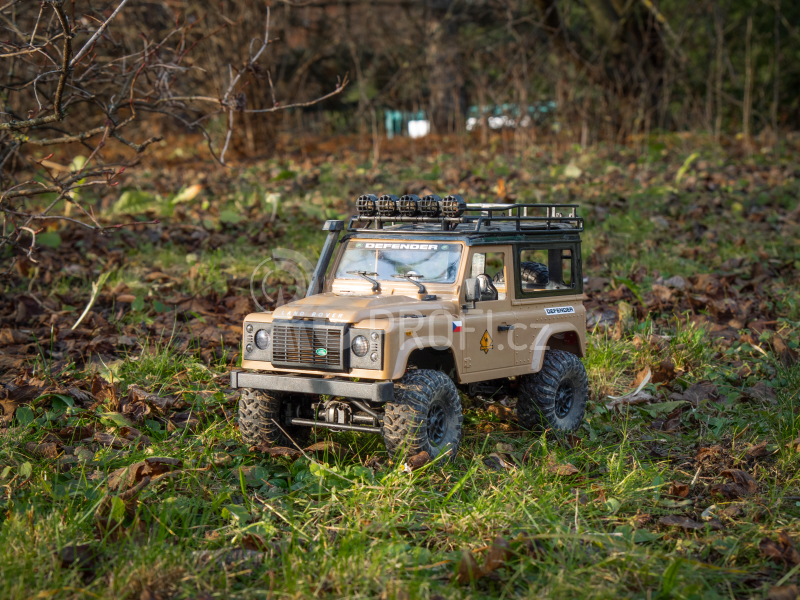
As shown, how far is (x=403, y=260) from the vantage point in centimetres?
559

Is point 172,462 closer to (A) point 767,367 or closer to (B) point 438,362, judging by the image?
(B) point 438,362

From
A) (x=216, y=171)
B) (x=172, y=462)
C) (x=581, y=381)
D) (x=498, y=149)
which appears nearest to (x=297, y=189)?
(x=216, y=171)

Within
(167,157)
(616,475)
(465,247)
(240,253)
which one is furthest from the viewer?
(167,157)

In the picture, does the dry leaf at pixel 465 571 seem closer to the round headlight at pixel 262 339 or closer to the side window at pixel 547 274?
the round headlight at pixel 262 339

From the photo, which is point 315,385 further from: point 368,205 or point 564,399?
point 564,399

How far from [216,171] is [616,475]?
12350mm

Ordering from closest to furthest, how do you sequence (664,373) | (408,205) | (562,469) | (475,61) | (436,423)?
(562,469), (436,423), (408,205), (664,373), (475,61)

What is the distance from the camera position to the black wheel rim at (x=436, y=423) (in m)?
4.89

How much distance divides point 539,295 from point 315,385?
6.37ft

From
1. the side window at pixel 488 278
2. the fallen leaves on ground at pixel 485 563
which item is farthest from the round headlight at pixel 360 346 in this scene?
the fallen leaves on ground at pixel 485 563

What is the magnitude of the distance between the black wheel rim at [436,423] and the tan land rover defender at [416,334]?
0.01 meters

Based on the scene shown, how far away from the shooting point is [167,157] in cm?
1794

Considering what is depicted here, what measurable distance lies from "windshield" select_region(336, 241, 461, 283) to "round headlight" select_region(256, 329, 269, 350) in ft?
2.98

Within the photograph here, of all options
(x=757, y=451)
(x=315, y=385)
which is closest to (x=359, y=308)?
(x=315, y=385)
